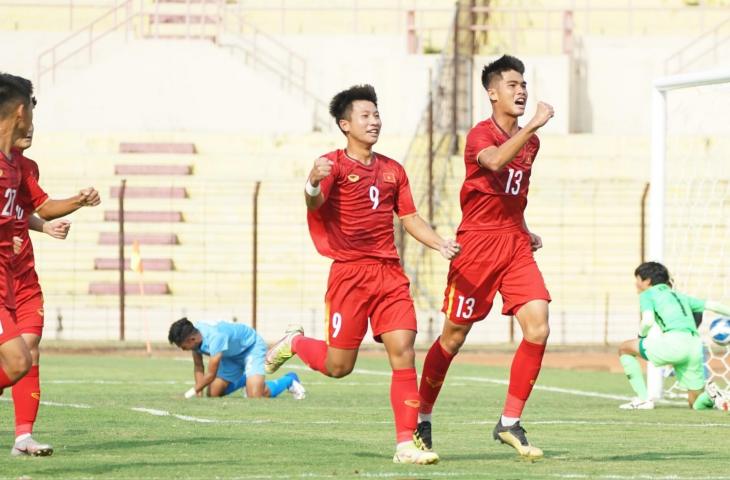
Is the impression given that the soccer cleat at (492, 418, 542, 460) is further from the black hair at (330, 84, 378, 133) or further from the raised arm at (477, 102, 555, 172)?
the black hair at (330, 84, 378, 133)

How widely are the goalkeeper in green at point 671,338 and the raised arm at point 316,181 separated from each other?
20.1 feet

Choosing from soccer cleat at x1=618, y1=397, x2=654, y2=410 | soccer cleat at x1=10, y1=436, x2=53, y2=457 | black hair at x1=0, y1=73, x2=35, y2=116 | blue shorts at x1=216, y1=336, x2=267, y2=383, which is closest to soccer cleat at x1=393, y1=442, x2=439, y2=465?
soccer cleat at x1=10, y1=436, x2=53, y2=457

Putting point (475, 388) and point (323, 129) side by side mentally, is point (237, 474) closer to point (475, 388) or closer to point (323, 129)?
point (475, 388)

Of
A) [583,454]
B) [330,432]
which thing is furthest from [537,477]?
[330,432]

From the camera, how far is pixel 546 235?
1249 inches

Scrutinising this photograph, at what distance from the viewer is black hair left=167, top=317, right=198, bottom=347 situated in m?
16.8

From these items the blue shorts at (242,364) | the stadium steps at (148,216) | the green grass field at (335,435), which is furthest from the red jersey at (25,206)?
the stadium steps at (148,216)

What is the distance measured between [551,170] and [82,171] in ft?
31.5

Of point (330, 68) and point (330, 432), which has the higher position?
point (330, 68)

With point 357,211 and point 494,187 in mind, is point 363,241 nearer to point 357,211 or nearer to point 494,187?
point 357,211

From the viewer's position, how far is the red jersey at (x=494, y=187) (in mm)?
11094

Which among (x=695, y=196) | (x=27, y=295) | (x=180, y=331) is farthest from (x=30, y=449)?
(x=695, y=196)

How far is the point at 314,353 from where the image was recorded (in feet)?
36.7

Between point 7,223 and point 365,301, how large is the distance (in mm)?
2270
